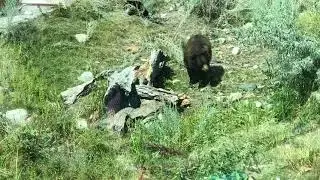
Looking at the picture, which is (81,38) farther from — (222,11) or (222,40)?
(222,11)

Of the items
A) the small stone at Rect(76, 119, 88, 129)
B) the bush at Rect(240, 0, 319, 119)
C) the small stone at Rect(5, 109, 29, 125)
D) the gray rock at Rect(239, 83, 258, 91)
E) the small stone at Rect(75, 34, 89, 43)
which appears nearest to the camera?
the bush at Rect(240, 0, 319, 119)

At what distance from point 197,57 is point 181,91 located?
16.9 inches

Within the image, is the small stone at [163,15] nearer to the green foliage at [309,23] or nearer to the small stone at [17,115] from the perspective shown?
the green foliage at [309,23]

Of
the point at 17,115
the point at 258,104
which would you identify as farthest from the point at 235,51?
the point at 17,115

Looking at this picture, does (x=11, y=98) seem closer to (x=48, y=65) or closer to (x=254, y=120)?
(x=48, y=65)

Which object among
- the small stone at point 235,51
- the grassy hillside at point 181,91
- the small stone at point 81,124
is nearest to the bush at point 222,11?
the grassy hillside at point 181,91

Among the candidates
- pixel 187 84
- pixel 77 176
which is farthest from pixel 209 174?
pixel 187 84

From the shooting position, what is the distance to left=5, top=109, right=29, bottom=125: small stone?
21.2 feet

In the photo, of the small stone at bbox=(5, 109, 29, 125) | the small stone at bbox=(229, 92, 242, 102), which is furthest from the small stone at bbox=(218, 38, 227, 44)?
the small stone at bbox=(5, 109, 29, 125)

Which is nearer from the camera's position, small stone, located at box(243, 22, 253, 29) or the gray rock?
the gray rock

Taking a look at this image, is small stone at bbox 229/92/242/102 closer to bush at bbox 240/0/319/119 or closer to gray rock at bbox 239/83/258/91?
gray rock at bbox 239/83/258/91

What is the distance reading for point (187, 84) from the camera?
7320 mm

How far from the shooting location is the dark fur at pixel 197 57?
714 cm

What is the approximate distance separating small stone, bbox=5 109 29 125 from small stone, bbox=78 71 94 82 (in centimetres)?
100
